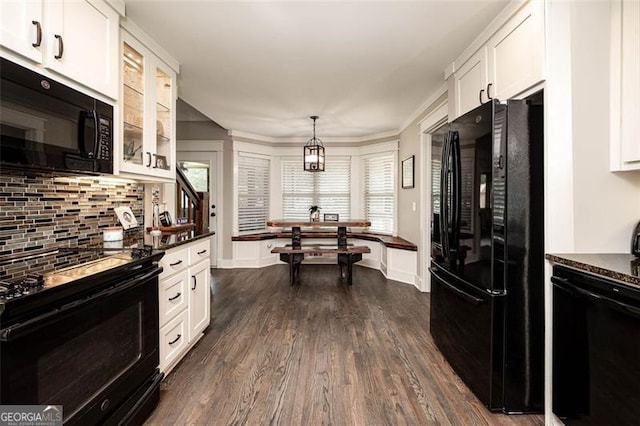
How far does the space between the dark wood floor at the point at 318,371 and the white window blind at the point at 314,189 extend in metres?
2.63

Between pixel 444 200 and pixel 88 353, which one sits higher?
pixel 444 200

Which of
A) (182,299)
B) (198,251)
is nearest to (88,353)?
(182,299)

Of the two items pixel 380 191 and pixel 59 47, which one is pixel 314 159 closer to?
pixel 380 191

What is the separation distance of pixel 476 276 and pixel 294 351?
1507 millimetres

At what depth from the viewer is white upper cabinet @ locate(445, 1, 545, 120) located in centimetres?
170

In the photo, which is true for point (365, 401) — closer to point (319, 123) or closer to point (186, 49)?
point (186, 49)

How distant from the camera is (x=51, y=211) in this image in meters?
1.79

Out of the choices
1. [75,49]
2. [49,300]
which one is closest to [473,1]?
[75,49]

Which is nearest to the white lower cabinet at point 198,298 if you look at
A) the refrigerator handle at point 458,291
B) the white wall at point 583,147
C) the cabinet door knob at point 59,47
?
the cabinet door knob at point 59,47

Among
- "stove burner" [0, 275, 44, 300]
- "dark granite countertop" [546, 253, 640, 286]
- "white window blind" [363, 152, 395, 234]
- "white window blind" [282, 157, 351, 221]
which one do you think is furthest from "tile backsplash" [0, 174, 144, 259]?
"white window blind" [363, 152, 395, 234]

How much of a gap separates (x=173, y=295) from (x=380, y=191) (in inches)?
167

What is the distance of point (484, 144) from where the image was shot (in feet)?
5.89

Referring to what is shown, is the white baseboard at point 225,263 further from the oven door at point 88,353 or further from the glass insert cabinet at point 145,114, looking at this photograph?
the oven door at point 88,353

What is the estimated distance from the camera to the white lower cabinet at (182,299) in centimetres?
199
